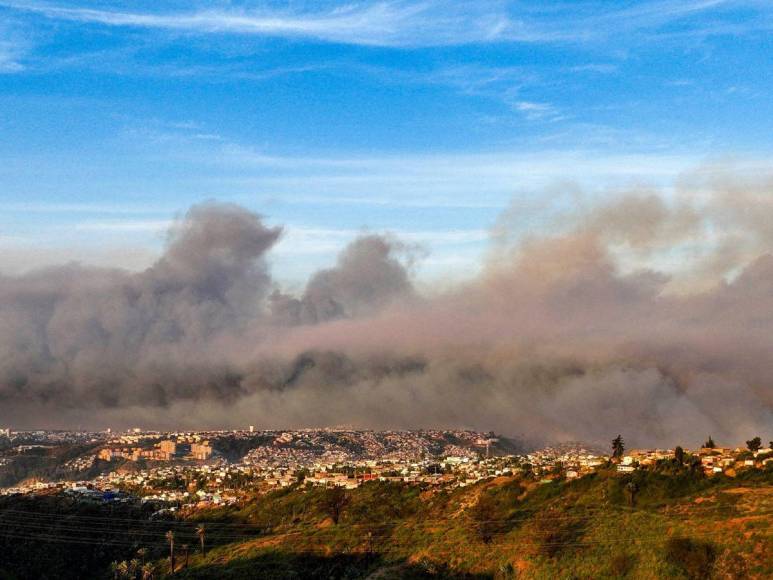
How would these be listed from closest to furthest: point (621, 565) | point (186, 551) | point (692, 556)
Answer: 1. point (692, 556)
2. point (621, 565)
3. point (186, 551)

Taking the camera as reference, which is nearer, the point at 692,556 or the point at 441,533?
the point at 692,556

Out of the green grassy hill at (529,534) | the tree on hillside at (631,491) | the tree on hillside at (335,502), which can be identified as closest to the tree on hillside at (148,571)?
the green grassy hill at (529,534)

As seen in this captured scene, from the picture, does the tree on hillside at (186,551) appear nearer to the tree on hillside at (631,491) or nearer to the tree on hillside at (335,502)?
the tree on hillside at (335,502)

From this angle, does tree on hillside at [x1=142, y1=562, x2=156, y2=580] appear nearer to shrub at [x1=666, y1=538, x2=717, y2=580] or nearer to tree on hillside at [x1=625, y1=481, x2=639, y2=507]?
tree on hillside at [x1=625, y1=481, x2=639, y2=507]

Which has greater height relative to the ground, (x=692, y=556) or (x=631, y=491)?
(x=631, y=491)

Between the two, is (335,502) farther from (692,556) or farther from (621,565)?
(692,556)

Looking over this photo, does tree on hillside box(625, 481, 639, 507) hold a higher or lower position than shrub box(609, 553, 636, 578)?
higher

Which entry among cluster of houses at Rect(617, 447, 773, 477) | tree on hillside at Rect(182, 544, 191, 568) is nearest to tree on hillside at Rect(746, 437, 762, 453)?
cluster of houses at Rect(617, 447, 773, 477)

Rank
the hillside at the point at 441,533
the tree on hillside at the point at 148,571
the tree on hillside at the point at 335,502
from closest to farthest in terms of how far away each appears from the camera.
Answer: the hillside at the point at 441,533 → the tree on hillside at the point at 148,571 → the tree on hillside at the point at 335,502

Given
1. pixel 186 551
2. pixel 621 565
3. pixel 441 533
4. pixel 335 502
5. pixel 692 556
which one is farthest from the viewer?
pixel 335 502

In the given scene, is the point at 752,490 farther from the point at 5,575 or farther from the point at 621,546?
the point at 5,575

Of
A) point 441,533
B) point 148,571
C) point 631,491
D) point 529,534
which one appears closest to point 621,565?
point 529,534
